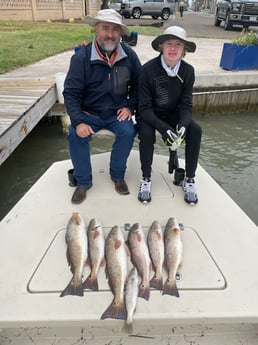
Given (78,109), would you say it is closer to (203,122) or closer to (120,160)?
(120,160)

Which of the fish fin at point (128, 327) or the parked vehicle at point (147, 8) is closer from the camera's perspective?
the fish fin at point (128, 327)

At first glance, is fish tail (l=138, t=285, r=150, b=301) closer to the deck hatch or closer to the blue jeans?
the deck hatch

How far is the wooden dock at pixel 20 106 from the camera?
3771mm

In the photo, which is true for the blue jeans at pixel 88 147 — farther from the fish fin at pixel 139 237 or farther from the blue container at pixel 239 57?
the blue container at pixel 239 57

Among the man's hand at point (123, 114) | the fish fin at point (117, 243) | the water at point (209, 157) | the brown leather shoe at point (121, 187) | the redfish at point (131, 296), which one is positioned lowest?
the water at point (209, 157)

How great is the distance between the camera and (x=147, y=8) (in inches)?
934

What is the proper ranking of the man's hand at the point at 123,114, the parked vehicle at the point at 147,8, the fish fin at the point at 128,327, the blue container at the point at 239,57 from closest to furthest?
the fish fin at the point at 128,327, the man's hand at the point at 123,114, the blue container at the point at 239,57, the parked vehicle at the point at 147,8

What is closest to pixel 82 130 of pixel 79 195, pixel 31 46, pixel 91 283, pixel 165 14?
pixel 79 195

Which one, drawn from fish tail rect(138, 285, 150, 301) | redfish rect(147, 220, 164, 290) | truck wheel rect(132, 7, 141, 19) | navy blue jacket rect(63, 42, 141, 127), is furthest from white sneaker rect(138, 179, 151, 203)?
truck wheel rect(132, 7, 141, 19)

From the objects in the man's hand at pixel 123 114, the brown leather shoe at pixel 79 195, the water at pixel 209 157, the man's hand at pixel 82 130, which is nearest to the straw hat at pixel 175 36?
the man's hand at pixel 123 114

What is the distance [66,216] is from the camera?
106 inches

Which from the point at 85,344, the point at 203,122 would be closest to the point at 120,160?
the point at 85,344

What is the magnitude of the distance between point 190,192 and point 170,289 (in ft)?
3.71

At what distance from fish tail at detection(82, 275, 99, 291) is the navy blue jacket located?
141cm
